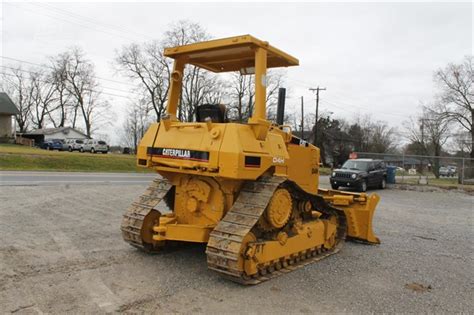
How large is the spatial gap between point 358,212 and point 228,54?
3.96 meters

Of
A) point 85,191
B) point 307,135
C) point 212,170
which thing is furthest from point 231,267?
point 307,135

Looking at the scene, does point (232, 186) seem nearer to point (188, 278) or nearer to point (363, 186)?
point (188, 278)

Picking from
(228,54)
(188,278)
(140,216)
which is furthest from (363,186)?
(188,278)

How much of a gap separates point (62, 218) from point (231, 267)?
17.8ft

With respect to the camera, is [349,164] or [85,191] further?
[349,164]

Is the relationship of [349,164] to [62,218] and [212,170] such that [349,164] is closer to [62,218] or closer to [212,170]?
[62,218]

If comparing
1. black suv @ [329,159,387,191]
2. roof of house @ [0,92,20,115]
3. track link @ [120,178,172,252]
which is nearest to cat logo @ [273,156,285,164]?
track link @ [120,178,172,252]

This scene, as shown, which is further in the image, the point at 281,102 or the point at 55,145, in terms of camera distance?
the point at 55,145

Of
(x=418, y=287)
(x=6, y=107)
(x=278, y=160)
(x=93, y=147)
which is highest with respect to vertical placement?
(x=6, y=107)

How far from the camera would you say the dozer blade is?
7.74 meters

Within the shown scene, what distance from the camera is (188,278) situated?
5219 millimetres

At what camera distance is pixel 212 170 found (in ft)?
16.8

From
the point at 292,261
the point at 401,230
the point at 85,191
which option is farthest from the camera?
the point at 85,191

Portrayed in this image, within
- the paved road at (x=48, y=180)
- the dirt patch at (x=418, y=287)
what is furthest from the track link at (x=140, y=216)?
the paved road at (x=48, y=180)
